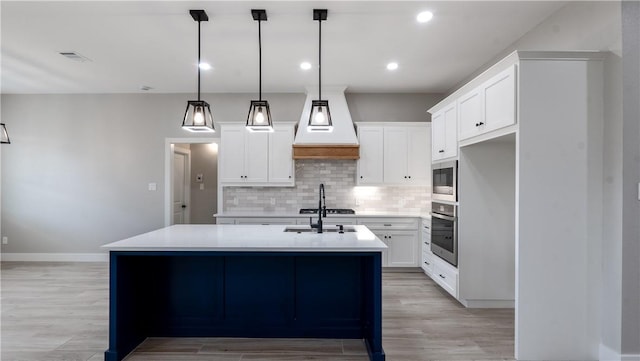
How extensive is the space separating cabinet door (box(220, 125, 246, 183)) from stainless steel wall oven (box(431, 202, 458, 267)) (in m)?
2.91

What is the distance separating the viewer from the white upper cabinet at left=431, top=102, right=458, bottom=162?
12.3 feet

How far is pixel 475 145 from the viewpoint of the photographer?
139 inches

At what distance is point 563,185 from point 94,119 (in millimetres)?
6594

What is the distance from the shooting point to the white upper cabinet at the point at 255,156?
5258 mm

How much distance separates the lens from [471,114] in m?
3.34

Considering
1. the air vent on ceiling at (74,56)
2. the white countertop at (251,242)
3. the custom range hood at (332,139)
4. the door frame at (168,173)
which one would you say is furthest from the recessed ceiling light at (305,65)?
the air vent on ceiling at (74,56)

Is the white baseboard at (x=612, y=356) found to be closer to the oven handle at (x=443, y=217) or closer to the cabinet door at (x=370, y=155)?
the oven handle at (x=443, y=217)

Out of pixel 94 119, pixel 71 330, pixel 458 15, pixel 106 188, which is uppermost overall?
pixel 458 15

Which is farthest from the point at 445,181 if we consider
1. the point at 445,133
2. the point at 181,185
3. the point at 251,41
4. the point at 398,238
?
the point at 181,185

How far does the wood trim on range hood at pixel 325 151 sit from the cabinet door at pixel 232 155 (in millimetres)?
858

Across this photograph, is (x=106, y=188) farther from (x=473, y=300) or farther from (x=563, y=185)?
(x=563, y=185)

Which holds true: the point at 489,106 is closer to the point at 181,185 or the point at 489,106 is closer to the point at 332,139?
A: the point at 332,139

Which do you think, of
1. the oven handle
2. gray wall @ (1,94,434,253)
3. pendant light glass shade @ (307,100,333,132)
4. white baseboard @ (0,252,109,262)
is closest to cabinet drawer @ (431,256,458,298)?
the oven handle

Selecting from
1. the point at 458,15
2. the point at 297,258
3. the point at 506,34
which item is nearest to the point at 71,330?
the point at 297,258
